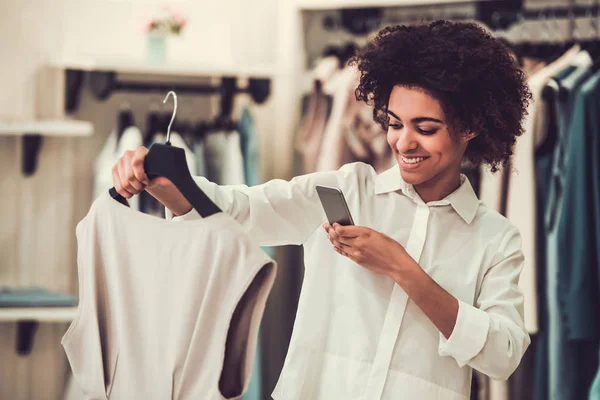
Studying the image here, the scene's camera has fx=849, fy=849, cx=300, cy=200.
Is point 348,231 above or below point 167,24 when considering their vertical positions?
below

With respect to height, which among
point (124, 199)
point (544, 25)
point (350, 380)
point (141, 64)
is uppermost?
point (544, 25)

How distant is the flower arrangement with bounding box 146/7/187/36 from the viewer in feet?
8.94

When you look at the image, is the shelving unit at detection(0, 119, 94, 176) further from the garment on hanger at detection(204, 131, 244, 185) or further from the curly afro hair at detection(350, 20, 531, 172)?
the curly afro hair at detection(350, 20, 531, 172)

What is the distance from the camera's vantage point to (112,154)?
2637mm

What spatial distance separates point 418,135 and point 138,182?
0.41 m

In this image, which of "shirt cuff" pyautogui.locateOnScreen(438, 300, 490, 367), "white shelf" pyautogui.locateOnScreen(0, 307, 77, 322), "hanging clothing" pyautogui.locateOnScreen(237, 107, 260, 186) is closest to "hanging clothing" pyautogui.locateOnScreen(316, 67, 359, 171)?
"hanging clothing" pyautogui.locateOnScreen(237, 107, 260, 186)

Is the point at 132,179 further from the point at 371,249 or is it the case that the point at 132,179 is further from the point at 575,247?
the point at 575,247

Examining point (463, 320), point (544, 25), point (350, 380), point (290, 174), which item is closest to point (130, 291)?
point (350, 380)

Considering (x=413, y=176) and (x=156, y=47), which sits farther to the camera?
(x=156, y=47)

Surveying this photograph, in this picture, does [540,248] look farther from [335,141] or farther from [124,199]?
[124,199]

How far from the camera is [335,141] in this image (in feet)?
9.00

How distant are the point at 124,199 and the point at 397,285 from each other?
1.41ft

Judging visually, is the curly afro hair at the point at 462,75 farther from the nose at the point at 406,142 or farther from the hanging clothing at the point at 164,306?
the hanging clothing at the point at 164,306

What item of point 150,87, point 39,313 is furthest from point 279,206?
point 150,87
